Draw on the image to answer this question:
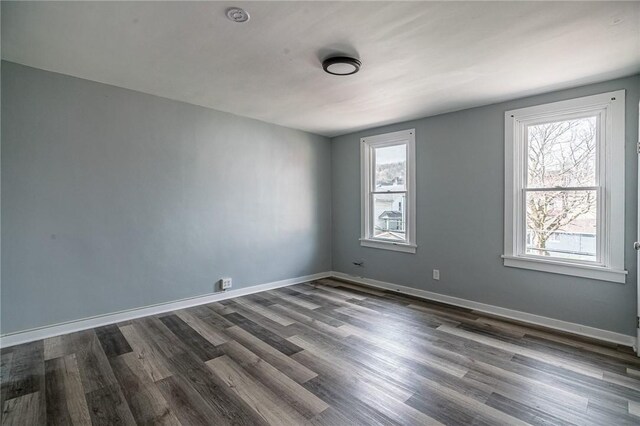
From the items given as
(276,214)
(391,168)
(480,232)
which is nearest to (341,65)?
(391,168)

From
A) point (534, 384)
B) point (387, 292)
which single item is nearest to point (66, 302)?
point (387, 292)

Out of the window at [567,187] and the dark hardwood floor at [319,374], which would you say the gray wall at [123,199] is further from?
the window at [567,187]

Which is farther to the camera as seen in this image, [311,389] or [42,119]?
[42,119]

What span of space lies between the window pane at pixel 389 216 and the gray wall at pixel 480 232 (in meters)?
0.29

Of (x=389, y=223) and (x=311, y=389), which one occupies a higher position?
(x=389, y=223)

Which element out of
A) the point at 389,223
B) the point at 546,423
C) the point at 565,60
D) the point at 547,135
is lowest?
the point at 546,423

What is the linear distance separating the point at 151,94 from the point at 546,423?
4578mm

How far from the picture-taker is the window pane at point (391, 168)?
4656mm

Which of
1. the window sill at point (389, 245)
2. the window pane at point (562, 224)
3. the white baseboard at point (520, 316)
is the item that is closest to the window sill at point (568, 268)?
the window pane at point (562, 224)

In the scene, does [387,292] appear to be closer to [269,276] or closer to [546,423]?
[269,276]

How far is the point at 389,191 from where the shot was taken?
15.8 feet

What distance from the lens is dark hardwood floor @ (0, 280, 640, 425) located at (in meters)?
1.89

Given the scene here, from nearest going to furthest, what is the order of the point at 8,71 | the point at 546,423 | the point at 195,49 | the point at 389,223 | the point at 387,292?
the point at 546,423, the point at 195,49, the point at 8,71, the point at 387,292, the point at 389,223

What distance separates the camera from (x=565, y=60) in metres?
2.55
